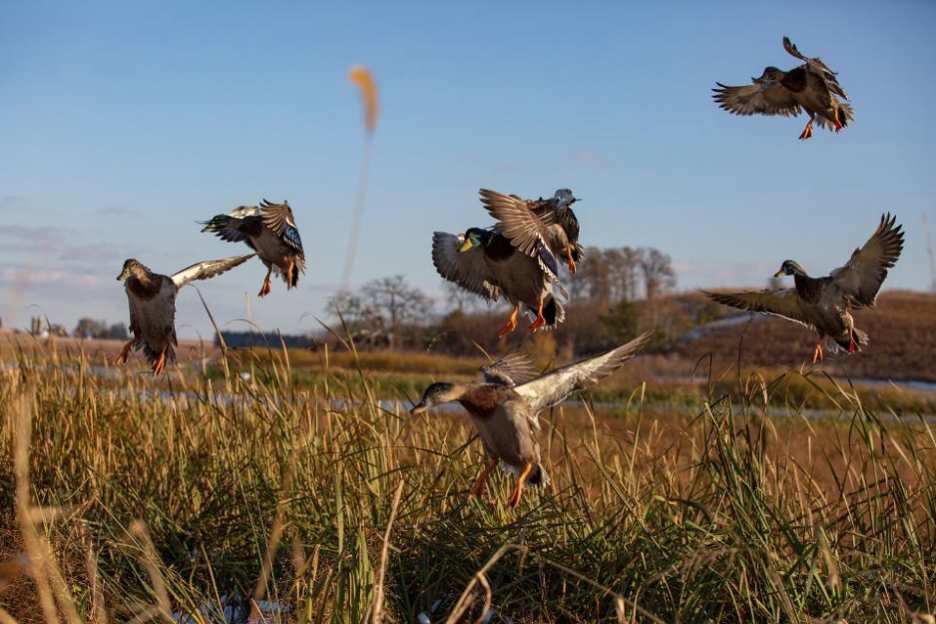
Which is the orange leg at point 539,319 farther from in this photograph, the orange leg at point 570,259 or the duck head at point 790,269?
the duck head at point 790,269

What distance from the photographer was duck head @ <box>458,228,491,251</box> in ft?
11.0

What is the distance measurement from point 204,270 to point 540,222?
131cm

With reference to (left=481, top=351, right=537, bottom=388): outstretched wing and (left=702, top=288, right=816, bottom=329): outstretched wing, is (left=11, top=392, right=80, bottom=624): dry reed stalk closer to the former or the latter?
(left=481, top=351, right=537, bottom=388): outstretched wing

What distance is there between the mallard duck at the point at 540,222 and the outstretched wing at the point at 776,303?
0.61 metres

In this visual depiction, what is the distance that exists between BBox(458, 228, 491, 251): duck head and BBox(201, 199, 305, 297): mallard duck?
76cm

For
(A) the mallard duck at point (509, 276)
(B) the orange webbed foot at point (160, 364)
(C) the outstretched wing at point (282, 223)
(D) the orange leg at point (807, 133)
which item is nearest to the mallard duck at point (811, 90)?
(D) the orange leg at point (807, 133)

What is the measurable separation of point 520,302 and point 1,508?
3.29 m

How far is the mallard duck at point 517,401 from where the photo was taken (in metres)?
2.48

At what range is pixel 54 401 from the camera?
5602 mm

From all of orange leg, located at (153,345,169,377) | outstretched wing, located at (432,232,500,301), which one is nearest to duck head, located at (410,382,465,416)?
outstretched wing, located at (432,232,500,301)

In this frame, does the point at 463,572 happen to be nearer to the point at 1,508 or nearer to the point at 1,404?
the point at 1,508

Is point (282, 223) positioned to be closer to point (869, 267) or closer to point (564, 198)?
point (564, 198)

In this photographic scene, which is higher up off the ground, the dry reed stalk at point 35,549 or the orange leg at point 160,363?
the orange leg at point 160,363

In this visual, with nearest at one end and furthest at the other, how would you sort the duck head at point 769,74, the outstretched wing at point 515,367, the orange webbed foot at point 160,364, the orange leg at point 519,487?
the orange leg at point 519,487 → the outstretched wing at point 515,367 → the orange webbed foot at point 160,364 → the duck head at point 769,74
